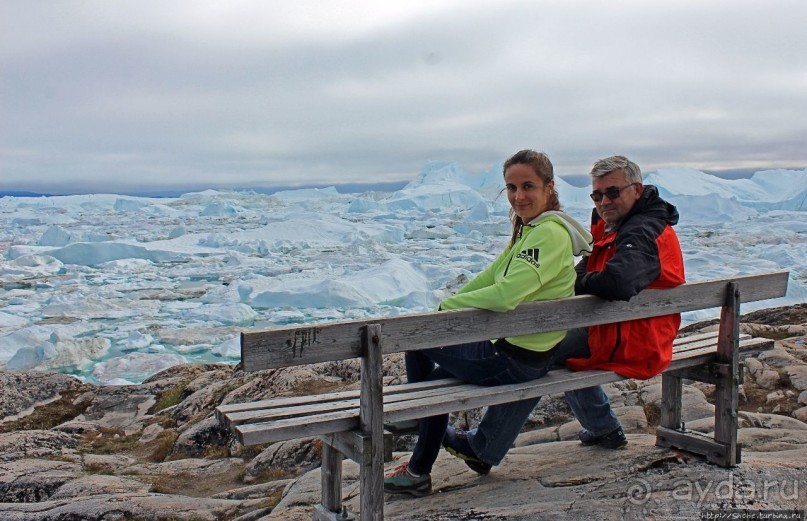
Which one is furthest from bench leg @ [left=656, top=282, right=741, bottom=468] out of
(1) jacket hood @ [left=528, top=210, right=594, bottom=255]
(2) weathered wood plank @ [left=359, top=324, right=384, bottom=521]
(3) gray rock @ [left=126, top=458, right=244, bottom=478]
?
(3) gray rock @ [left=126, top=458, right=244, bottom=478]

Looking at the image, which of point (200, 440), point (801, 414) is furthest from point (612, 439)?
point (200, 440)

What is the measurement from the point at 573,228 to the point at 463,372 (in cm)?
81

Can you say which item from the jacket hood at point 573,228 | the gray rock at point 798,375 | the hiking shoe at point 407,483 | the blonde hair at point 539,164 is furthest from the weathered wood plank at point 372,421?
the gray rock at point 798,375

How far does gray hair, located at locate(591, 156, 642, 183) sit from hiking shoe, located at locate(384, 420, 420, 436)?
1.47 metres

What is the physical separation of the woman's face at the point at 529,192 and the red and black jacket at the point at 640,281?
1.25ft

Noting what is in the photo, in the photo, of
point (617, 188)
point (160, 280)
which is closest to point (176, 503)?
point (617, 188)

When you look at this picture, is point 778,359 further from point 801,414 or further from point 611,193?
point 611,193

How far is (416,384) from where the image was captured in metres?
3.25

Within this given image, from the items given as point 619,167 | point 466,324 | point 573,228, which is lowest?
point 466,324

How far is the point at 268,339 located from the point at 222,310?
15.8 metres

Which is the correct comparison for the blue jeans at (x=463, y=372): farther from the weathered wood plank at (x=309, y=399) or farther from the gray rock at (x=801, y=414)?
the gray rock at (x=801, y=414)

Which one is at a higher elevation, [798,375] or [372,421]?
[372,421]

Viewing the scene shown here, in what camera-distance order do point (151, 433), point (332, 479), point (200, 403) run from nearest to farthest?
point (332, 479) → point (151, 433) → point (200, 403)

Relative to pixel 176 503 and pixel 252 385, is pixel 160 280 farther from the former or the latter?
pixel 176 503
